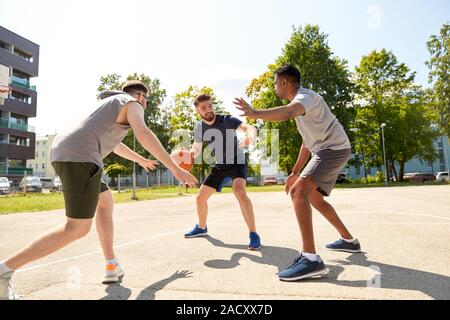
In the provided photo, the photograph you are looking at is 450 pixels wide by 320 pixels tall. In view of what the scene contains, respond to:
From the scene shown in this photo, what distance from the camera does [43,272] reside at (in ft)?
10.3

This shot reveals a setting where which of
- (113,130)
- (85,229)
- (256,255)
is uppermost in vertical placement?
(113,130)

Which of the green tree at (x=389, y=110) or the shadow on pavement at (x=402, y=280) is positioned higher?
the green tree at (x=389, y=110)

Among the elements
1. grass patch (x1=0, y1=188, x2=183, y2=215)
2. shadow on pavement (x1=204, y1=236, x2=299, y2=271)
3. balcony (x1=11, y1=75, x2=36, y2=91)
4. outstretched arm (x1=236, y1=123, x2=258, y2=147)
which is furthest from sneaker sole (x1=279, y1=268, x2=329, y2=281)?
balcony (x1=11, y1=75, x2=36, y2=91)

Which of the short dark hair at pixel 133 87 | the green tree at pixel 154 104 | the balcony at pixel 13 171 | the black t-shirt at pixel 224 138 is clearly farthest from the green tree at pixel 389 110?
the balcony at pixel 13 171

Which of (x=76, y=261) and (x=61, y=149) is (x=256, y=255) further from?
(x=61, y=149)

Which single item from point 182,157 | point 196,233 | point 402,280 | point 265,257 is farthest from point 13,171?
point 402,280

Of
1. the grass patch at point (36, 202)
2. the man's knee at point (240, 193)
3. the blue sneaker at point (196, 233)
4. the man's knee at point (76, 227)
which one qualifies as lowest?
the grass patch at point (36, 202)

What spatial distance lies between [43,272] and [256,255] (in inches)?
89.3

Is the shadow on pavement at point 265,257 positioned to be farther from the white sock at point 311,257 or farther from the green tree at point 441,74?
the green tree at point 441,74

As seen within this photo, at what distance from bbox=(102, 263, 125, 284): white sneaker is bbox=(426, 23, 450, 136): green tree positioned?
3896cm

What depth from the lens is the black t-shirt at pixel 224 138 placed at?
5020 mm

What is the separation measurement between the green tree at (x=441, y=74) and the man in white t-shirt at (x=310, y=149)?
122 ft

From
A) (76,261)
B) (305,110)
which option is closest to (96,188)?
(76,261)

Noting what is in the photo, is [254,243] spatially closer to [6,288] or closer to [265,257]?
[265,257]
